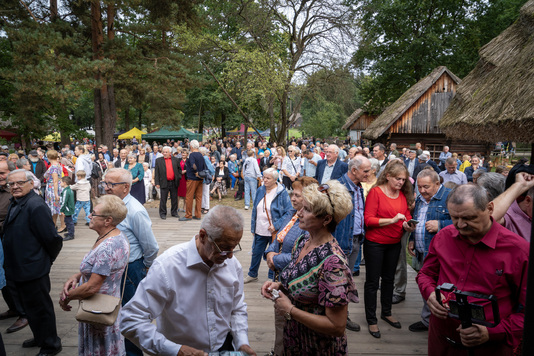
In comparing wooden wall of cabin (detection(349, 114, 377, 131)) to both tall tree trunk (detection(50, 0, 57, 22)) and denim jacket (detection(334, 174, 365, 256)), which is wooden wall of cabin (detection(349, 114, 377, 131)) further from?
denim jacket (detection(334, 174, 365, 256))

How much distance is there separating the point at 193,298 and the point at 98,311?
1.14 metres

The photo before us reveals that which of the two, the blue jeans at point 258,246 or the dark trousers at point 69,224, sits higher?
the blue jeans at point 258,246

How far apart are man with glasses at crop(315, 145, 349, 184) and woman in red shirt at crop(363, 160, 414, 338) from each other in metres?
3.24

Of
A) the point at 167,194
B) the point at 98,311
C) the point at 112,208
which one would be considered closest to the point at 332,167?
the point at 167,194

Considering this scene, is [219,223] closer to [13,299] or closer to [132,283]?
[132,283]

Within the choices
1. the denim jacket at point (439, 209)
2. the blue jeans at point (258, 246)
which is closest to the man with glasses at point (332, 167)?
the blue jeans at point (258, 246)

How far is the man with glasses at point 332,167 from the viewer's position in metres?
7.68

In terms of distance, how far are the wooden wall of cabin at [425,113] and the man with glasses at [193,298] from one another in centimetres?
1886

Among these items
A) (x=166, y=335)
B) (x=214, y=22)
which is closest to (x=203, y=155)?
(x=166, y=335)

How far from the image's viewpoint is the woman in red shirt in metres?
4.18

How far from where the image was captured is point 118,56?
49.0 feet

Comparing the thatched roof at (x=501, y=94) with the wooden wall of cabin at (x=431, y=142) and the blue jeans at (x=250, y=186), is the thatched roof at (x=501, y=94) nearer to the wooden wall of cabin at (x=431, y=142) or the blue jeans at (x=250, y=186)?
the blue jeans at (x=250, y=186)

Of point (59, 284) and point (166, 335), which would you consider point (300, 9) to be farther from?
point (166, 335)

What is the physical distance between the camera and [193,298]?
7.02 feet
